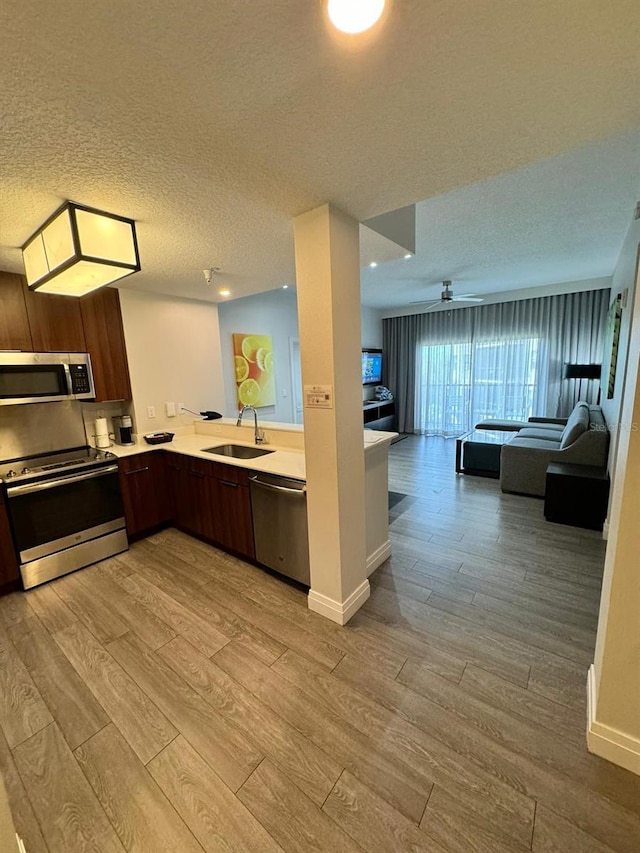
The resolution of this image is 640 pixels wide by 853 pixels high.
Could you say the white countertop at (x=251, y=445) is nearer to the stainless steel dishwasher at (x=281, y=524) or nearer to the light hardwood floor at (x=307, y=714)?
the stainless steel dishwasher at (x=281, y=524)

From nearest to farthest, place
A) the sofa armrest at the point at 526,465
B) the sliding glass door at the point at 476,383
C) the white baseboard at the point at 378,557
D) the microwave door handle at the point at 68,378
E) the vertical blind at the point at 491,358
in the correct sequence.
A: the white baseboard at the point at 378,557 → the microwave door handle at the point at 68,378 → the sofa armrest at the point at 526,465 → the vertical blind at the point at 491,358 → the sliding glass door at the point at 476,383

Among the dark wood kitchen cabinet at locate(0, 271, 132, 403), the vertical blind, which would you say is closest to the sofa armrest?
the vertical blind

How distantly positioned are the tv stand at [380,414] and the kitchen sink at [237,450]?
3.61 m

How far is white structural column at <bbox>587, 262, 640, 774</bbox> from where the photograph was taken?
1.23m

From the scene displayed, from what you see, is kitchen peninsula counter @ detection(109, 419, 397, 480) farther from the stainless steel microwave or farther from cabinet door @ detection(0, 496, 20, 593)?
cabinet door @ detection(0, 496, 20, 593)

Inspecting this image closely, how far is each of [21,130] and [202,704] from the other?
97.8 inches

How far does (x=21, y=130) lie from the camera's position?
1206 mm

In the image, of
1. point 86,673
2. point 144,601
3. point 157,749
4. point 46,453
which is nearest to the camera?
point 157,749

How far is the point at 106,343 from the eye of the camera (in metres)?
3.21

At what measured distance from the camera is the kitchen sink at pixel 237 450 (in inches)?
124

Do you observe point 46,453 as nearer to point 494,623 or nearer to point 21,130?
point 21,130

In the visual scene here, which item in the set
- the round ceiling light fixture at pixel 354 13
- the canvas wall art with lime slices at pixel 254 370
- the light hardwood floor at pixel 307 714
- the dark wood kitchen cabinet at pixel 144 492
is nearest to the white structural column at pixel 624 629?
→ the light hardwood floor at pixel 307 714

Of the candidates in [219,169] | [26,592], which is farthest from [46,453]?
[219,169]

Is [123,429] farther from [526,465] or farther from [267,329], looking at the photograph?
[526,465]
